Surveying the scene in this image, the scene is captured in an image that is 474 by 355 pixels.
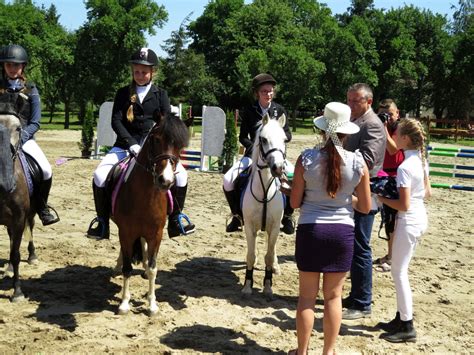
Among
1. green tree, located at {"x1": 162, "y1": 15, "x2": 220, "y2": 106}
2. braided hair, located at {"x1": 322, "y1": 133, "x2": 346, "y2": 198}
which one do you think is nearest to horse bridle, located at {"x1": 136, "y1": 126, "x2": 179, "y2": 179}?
braided hair, located at {"x1": 322, "y1": 133, "x2": 346, "y2": 198}

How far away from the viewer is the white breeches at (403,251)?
480cm

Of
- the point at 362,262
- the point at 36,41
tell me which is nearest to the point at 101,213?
the point at 362,262

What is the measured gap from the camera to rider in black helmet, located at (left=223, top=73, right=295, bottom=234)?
641 cm

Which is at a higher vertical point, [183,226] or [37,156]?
[37,156]

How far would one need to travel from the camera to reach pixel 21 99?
235 inches

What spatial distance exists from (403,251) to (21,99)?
4544 mm

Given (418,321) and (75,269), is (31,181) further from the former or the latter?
(418,321)

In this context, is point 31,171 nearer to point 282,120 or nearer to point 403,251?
point 282,120

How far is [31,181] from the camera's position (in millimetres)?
6070

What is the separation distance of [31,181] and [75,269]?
148 cm

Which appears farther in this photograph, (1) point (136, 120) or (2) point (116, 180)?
(1) point (136, 120)

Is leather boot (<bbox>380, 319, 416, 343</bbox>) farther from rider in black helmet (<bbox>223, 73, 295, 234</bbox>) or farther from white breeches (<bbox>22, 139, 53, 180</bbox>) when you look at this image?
white breeches (<bbox>22, 139, 53, 180</bbox>)

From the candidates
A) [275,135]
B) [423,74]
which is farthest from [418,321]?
[423,74]

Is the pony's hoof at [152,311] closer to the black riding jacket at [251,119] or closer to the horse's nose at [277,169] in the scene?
the horse's nose at [277,169]
